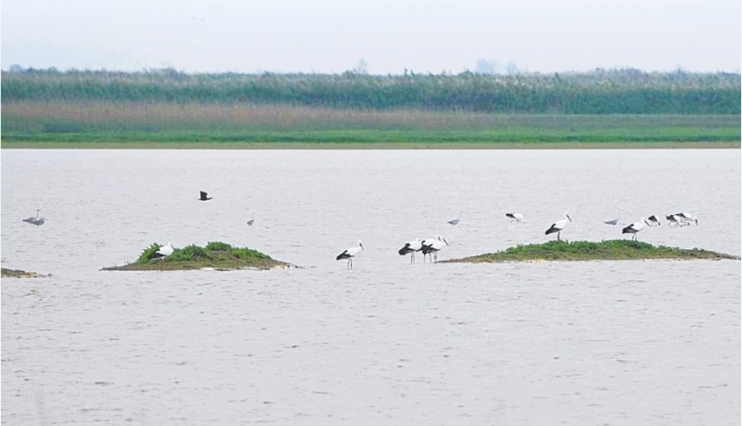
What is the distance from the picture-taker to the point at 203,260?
1691 cm

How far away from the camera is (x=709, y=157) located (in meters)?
50.0

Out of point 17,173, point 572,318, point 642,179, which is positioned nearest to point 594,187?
point 642,179

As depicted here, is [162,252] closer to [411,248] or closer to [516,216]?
[411,248]

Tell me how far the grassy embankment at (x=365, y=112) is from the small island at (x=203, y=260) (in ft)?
104

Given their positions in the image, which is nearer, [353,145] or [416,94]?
[353,145]

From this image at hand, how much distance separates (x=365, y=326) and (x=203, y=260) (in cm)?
392

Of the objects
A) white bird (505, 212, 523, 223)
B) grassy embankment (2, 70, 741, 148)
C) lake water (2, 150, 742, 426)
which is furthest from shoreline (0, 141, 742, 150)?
white bird (505, 212, 523, 223)

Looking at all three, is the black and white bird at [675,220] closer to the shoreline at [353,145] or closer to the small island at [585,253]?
the small island at [585,253]

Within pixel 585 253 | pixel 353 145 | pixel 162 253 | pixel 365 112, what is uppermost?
pixel 162 253

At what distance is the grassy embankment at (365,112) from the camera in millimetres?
49844

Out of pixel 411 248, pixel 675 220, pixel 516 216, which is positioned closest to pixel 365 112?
pixel 516 216

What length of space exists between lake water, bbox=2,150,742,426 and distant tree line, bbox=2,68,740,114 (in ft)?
87.2

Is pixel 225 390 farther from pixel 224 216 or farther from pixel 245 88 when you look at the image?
pixel 245 88

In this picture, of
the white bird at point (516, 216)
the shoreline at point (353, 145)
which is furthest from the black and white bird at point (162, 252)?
the shoreline at point (353, 145)
